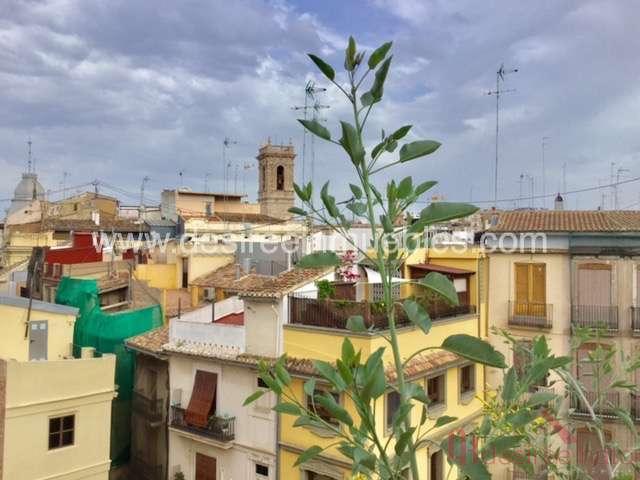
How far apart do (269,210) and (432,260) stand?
27233 millimetres

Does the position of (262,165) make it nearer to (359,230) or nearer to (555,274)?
(359,230)

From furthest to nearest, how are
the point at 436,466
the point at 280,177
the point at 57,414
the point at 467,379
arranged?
the point at 280,177
the point at 467,379
the point at 436,466
the point at 57,414

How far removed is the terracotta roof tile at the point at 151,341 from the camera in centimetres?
1609

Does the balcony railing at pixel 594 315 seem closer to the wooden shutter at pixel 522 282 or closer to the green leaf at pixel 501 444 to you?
the wooden shutter at pixel 522 282

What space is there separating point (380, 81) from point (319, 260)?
36.3 inches

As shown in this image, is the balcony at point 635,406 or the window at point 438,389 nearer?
the window at point 438,389

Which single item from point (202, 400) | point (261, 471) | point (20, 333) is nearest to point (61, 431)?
point (20, 333)

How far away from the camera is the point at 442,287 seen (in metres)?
2.64

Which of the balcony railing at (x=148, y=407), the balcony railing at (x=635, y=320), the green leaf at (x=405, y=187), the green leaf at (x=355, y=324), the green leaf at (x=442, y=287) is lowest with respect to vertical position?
the balcony railing at (x=148, y=407)

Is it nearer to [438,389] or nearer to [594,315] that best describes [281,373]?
[438,389]

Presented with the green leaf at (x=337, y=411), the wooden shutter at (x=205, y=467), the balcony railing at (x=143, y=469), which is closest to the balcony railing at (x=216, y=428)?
the wooden shutter at (x=205, y=467)

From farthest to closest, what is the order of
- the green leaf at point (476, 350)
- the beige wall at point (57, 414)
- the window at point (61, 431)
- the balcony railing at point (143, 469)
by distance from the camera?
the balcony railing at point (143, 469) < the window at point (61, 431) < the beige wall at point (57, 414) < the green leaf at point (476, 350)

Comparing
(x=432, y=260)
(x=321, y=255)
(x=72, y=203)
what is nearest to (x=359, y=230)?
(x=432, y=260)

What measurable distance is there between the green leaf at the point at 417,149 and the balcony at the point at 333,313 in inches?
368
